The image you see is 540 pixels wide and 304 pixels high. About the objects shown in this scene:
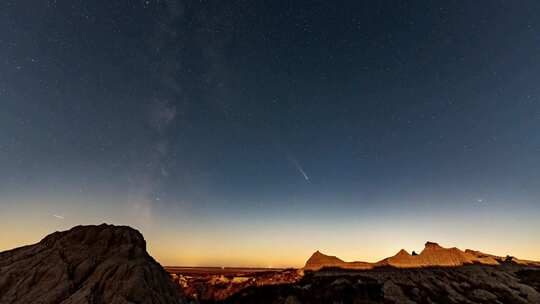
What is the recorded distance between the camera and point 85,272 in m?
25.4

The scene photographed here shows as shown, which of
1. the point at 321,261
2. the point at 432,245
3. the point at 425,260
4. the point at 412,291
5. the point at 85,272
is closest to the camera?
the point at 85,272

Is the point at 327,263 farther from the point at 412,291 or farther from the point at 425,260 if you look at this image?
the point at 412,291

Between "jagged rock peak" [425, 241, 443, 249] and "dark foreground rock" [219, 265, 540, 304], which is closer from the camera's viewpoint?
"dark foreground rock" [219, 265, 540, 304]

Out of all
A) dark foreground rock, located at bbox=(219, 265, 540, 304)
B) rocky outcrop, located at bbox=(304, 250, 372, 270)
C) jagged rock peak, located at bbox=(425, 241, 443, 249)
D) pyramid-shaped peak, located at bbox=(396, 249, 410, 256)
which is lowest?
dark foreground rock, located at bbox=(219, 265, 540, 304)

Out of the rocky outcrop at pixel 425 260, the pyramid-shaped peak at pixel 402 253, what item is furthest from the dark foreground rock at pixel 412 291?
the pyramid-shaped peak at pixel 402 253

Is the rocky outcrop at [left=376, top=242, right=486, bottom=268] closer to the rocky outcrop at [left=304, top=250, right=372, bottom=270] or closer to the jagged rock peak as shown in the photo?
the jagged rock peak

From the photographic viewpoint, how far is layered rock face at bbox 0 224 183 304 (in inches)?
902

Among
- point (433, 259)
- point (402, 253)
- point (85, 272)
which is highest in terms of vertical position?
point (402, 253)

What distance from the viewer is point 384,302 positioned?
273 feet

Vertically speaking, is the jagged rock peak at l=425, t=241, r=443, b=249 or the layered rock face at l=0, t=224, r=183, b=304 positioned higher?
the jagged rock peak at l=425, t=241, r=443, b=249

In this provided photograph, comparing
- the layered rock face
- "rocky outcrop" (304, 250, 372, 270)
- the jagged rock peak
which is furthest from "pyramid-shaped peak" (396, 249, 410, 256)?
the layered rock face

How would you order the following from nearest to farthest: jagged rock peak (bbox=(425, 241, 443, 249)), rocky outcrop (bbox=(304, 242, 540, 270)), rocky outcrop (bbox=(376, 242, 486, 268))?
rocky outcrop (bbox=(376, 242, 486, 268))
rocky outcrop (bbox=(304, 242, 540, 270))
jagged rock peak (bbox=(425, 241, 443, 249))

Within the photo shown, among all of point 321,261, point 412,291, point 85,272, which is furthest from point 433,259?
point 85,272

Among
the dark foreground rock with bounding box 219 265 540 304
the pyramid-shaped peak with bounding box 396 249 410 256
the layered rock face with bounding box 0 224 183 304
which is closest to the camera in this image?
the layered rock face with bounding box 0 224 183 304
